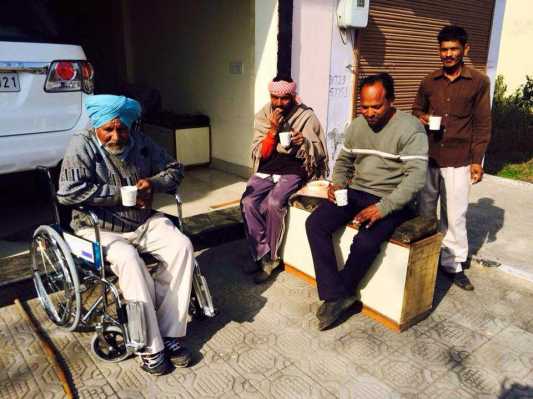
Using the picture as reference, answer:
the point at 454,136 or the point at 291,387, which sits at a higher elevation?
the point at 454,136

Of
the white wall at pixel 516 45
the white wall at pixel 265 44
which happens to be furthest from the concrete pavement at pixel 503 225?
the white wall at pixel 516 45

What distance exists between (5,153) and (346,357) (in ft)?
8.74

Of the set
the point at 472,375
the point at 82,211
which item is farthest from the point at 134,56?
the point at 472,375

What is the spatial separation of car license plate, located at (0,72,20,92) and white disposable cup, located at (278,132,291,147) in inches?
73.6

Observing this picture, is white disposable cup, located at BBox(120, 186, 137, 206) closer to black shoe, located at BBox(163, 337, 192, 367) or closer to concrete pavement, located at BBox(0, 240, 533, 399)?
black shoe, located at BBox(163, 337, 192, 367)

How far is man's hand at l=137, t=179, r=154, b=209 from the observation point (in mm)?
2686

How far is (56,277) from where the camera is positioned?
2742 mm

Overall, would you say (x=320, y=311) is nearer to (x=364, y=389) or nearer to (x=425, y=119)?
(x=364, y=389)

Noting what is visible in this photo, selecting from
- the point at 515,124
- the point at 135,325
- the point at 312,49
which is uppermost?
the point at 312,49

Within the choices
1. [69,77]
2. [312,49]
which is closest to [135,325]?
[69,77]

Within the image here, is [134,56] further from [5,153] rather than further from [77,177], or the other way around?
[77,177]

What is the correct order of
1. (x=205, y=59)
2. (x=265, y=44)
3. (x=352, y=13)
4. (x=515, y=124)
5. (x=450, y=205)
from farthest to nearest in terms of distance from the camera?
(x=515, y=124) < (x=205, y=59) < (x=352, y=13) < (x=265, y=44) < (x=450, y=205)

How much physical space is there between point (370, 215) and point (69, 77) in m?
2.41

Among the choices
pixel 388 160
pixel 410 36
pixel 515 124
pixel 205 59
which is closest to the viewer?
pixel 388 160
